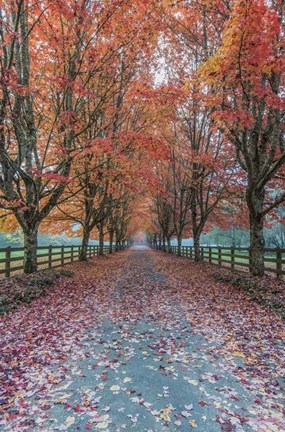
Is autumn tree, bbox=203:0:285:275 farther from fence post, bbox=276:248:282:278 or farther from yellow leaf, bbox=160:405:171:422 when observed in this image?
yellow leaf, bbox=160:405:171:422

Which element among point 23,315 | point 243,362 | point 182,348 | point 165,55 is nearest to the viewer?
point 243,362

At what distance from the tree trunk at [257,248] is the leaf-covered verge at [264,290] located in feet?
1.36

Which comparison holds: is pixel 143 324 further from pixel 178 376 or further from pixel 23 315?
pixel 23 315

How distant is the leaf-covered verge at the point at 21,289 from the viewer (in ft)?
21.7

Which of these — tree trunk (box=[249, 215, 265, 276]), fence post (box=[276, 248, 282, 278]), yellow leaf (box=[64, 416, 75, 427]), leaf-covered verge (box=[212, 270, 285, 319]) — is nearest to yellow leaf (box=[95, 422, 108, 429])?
yellow leaf (box=[64, 416, 75, 427])

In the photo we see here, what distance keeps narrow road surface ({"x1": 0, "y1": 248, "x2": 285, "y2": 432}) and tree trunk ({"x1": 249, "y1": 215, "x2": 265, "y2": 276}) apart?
2914 millimetres

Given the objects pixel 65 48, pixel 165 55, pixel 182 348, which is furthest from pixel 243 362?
pixel 165 55

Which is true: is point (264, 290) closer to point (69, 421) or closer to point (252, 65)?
point (252, 65)

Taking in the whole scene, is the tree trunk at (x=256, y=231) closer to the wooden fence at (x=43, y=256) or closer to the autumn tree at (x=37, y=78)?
the autumn tree at (x=37, y=78)

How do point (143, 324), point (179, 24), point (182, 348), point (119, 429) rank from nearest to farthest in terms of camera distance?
point (119, 429), point (182, 348), point (143, 324), point (179, 24)

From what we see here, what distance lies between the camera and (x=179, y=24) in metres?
10.6

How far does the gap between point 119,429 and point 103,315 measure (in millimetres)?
3799

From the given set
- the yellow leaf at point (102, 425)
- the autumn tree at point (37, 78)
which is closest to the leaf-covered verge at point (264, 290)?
the yellow leaf at point (102, 425)

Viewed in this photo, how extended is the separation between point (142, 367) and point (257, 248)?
23.5 feet
